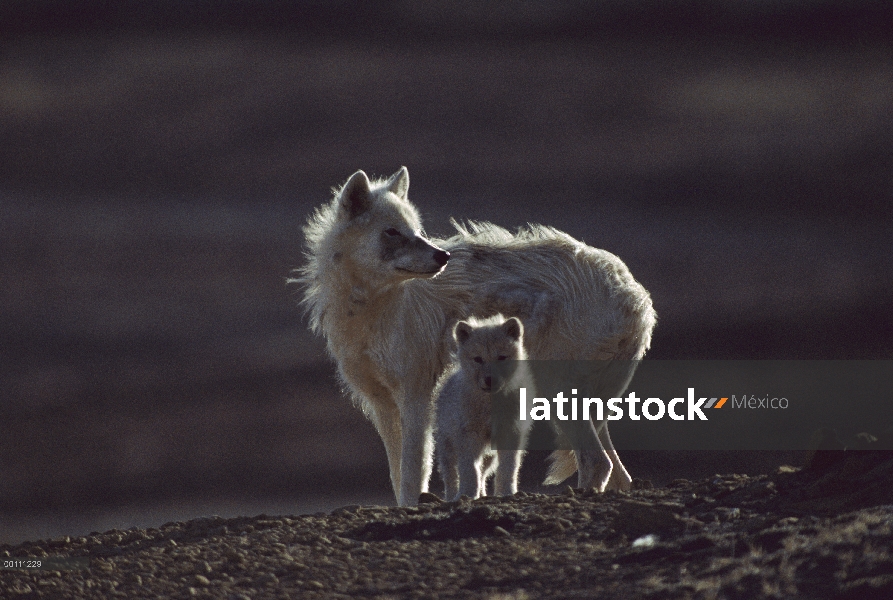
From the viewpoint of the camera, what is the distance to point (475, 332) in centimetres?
1082

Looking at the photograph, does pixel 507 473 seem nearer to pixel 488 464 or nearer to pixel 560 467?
pixel 488 464

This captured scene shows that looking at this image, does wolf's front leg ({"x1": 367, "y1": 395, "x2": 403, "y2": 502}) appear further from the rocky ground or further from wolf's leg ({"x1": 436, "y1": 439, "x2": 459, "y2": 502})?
the rocky ground

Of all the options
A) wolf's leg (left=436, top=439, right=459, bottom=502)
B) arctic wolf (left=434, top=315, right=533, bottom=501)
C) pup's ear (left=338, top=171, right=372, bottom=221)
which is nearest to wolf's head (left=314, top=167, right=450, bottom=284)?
pup's ear (left=338, top=171, right=372, bottom=221)

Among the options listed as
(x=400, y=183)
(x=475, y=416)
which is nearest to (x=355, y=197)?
(x=400, y=183)

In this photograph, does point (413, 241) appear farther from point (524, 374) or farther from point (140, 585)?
point (140, 585)

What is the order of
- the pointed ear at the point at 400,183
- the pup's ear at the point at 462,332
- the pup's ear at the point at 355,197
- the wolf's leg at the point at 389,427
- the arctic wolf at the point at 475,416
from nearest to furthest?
1. the arctic wolf at the point at 475,416
2. the pup's ear at the point at 462,332
3. the pup's ear at the point at 355,197
4. the wolf's leg at the point at 389,427
5. the pointed ear at the point at 400,183

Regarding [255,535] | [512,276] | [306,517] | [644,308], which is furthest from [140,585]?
[644,308]

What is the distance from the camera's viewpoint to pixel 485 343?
1072 centimetres

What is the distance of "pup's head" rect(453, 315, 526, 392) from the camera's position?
420 inches

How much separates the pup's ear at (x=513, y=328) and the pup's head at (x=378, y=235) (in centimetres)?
83

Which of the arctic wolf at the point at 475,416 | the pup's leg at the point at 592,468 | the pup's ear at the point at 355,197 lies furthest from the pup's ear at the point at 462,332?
the pup's leg at the point at 592,468

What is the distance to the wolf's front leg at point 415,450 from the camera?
36.3ft

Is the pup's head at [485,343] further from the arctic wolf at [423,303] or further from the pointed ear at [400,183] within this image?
the pointed ear at [400,183]

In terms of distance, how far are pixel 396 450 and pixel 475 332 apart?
1734mm
